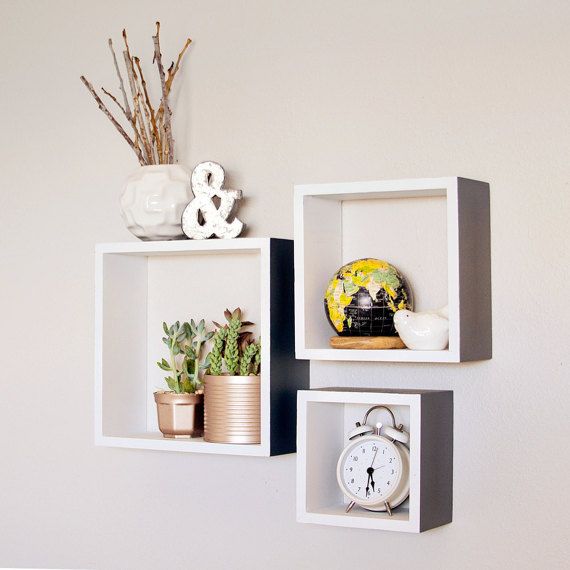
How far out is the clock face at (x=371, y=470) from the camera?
1.79 m

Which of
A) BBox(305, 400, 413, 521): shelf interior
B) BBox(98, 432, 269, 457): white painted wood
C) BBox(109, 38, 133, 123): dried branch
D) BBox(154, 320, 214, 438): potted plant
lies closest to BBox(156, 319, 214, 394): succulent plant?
BBox(154, 320, 214, 438): potted plant

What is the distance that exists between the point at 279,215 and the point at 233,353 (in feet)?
0.94

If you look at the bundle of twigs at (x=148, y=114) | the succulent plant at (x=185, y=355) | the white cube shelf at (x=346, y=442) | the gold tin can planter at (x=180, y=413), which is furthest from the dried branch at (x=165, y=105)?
the white cube shelf at (x=346, y=442)

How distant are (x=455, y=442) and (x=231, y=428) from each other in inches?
15.7

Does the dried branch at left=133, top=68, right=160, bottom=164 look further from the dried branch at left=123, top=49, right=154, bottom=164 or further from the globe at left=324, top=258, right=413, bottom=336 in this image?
the globe at left=324, top=258, right=413, bottom=336

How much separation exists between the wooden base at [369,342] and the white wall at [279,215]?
13 cm

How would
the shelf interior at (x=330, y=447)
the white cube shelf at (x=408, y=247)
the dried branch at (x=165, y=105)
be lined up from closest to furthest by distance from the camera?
the white cube shelf at (x=408, y=247)
the shelf interior at (x=330, y=447)
the dried branch at (x=165, y=105)

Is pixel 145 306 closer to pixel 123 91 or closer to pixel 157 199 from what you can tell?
pixel 157 199

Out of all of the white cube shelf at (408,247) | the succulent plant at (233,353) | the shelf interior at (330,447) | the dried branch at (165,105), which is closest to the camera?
the white cube shelf at (408,247)

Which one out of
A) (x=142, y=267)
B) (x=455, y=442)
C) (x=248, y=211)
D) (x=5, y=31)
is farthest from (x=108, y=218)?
(x=455, y=442)

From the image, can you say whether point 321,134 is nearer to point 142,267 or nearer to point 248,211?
point 248,211

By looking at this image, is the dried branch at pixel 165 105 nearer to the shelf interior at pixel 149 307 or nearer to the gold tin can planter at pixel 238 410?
the shelf interior at pixel 149 307

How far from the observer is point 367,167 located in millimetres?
1979

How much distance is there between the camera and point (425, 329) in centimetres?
175
